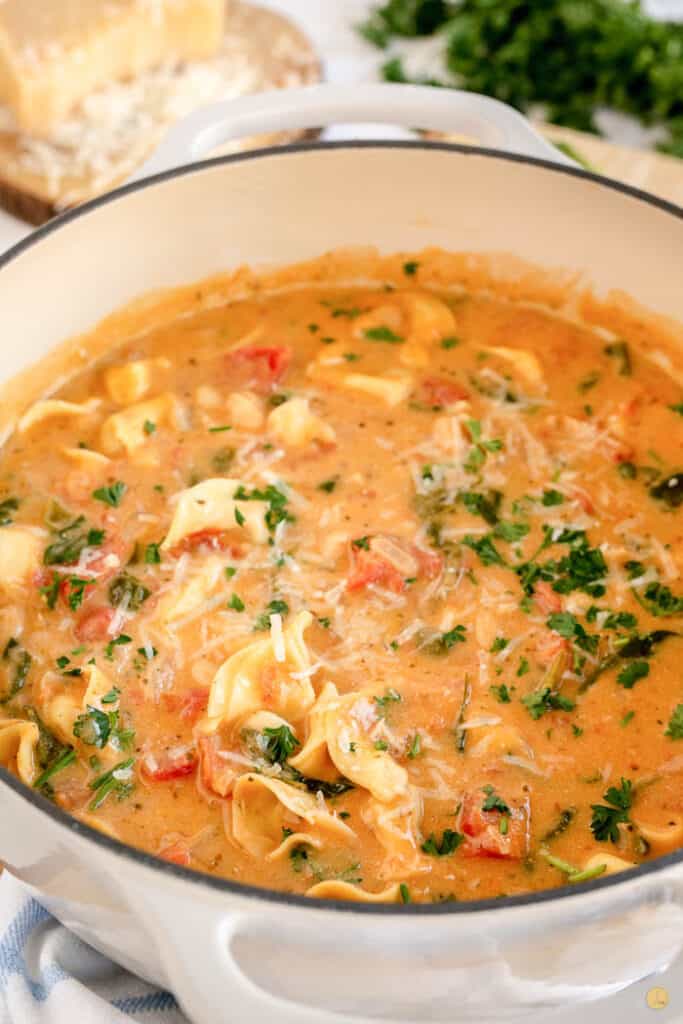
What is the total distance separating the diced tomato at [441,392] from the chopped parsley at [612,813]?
1425 mm

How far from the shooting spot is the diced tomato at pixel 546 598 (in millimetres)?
3424

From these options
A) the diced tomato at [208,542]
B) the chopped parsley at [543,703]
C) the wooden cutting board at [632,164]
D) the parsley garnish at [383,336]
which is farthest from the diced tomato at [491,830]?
the wooden cutting board at [632,164]

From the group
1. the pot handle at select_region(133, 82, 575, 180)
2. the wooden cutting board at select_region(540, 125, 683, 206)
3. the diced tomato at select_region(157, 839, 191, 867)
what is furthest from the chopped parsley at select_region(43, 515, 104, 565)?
the wooden cutting board at select_region(540, 125, 683, 206)

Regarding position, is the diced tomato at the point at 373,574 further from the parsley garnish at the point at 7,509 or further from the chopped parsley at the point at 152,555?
the parsley garnish at the point at 7,509

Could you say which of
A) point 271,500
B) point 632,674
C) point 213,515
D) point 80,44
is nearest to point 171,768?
point 213,515

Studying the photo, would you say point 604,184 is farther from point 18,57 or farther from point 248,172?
point 18,57

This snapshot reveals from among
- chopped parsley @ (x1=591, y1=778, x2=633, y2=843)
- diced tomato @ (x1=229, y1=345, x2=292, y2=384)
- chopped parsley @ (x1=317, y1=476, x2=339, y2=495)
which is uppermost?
diced tomato @ (x1=229, y1=345, x2=292, y2=384)

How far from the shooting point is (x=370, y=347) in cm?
432

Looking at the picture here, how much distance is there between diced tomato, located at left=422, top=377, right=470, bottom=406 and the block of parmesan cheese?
84.7 inches

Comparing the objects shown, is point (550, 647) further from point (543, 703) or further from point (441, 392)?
point (441, 392)

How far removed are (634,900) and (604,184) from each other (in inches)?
93.4

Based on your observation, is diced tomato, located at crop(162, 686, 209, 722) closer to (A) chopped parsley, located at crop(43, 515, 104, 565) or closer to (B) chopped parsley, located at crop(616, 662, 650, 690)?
(A) chopped parsley, located at crop(43, 515, 104, 565)

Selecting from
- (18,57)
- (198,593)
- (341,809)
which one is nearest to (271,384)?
(198,593)

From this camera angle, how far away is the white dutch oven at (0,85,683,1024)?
7.17 feet
